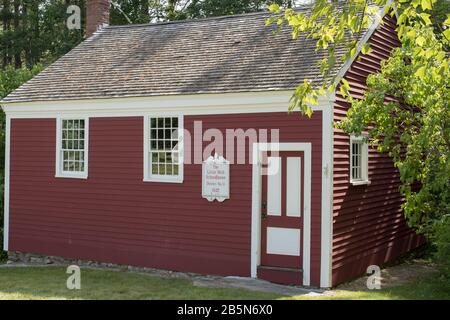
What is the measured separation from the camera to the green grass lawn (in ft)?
34.2

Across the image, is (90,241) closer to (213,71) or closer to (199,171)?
(199,171)

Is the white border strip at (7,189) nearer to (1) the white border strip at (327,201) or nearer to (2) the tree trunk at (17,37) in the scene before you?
(1) the white border strip at (327,201)

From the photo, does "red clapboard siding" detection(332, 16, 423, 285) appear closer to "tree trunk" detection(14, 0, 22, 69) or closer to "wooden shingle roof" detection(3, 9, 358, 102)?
"wooden shingle roof" detection(3, 9, 358, 102)

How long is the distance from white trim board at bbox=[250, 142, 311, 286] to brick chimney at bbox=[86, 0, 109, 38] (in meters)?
9.39

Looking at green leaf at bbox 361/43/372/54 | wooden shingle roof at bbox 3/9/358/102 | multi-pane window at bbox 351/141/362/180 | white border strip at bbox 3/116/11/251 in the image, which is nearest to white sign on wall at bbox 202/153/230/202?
wooden shingle roof at bbox 3/9/358/102

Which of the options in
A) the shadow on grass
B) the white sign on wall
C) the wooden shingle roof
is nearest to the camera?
the shadow on grass

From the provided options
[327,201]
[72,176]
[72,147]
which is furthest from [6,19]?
[327,201]

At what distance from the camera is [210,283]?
38.3 ft

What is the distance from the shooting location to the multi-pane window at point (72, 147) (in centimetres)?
1463

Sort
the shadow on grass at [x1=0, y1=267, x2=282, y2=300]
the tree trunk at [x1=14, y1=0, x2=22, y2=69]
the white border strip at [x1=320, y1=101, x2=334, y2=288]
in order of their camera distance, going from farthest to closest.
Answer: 1. the tree trunk at [x1=14, y1=0, x2=22, y2=69]
2. the white border strip at [x1=320, y1=101, x2=334, y2=288]
3. the shadow on grass at [x1=0, y1=267, x2=282, y2=300]

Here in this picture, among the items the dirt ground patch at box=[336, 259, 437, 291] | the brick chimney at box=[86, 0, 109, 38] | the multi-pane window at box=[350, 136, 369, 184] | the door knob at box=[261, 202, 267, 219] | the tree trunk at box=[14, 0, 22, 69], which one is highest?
the tree trunk at box=[14, 0, 22, 69]

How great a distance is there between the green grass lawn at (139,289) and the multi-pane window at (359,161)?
245 cm

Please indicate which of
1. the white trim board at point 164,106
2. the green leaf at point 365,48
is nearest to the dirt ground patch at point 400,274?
the white trim board at point 164,106

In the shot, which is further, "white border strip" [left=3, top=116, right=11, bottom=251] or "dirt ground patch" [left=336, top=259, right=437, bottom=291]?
"white border strip" [left=3, top=116, right=11, bottom=251]
